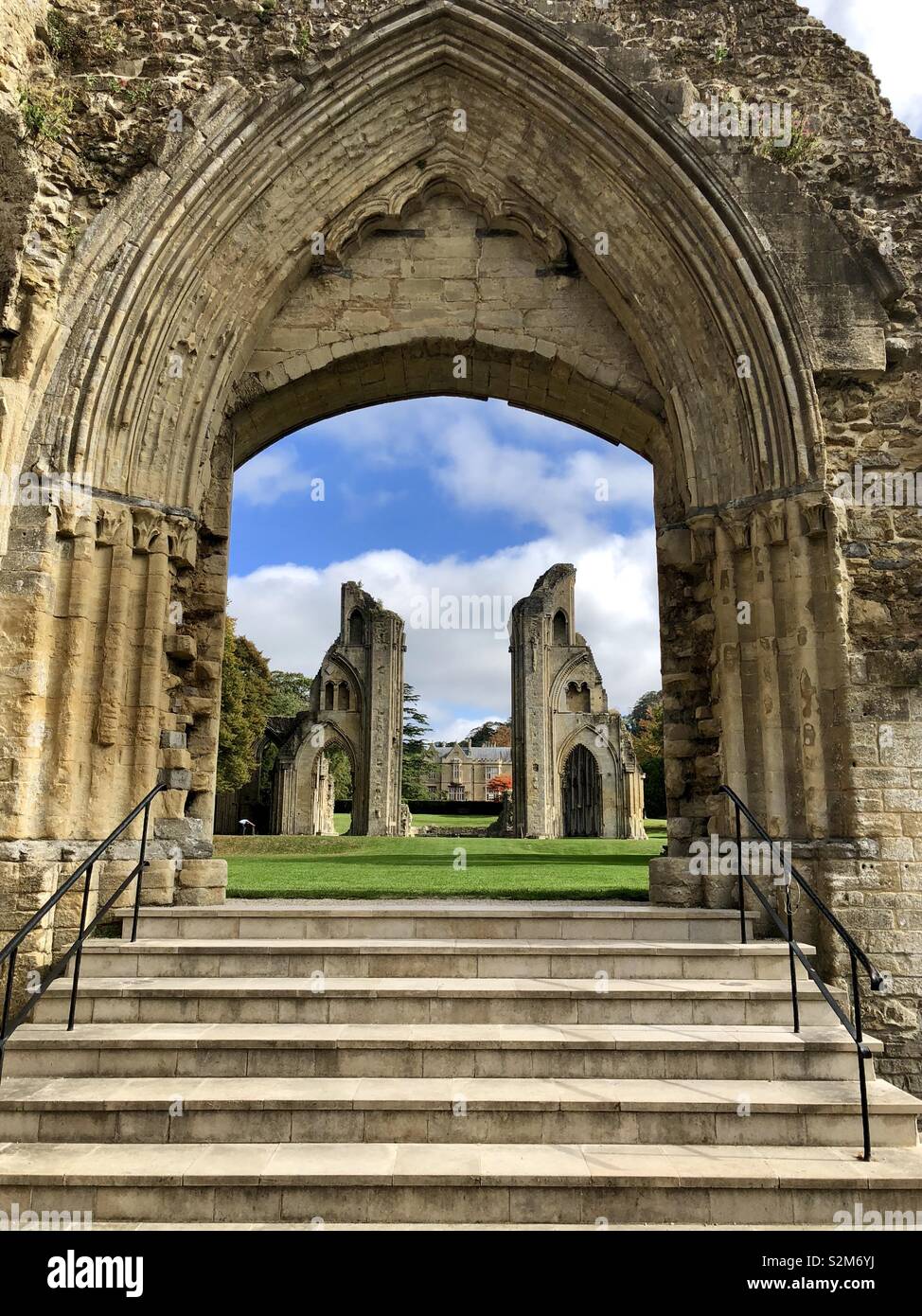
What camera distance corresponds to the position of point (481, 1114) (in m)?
4.21

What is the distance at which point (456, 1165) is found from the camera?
12.7 ft

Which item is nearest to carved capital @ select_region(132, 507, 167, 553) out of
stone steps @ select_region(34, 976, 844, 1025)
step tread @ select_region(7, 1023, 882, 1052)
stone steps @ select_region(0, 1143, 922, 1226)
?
stone steps @ select_region(34, 976, 844, 1025)

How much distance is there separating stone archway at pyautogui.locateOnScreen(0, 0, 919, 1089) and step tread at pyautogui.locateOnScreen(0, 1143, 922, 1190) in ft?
8.43

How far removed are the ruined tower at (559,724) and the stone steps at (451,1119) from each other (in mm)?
27750

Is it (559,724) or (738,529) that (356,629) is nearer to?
(559,724)

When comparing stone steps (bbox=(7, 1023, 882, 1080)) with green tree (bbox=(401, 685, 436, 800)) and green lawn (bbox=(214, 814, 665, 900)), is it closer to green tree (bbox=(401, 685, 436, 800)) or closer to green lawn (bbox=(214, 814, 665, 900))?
green lawn (bbox=(214, 814, 665, 900))

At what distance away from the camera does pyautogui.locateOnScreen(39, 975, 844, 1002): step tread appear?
5105 millimetres

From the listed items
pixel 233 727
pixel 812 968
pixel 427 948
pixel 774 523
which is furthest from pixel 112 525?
pixel 233 727

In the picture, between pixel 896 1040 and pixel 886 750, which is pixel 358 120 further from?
pixel 896 1040

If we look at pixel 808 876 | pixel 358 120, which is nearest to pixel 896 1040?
pixel 808 876

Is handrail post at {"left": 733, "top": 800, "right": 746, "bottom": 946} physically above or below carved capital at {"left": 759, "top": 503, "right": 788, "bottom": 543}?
below

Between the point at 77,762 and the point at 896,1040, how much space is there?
612cm

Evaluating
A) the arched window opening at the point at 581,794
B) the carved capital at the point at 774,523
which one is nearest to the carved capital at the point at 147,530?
the carved capital at the point at 774,523

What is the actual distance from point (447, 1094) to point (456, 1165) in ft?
1.51
